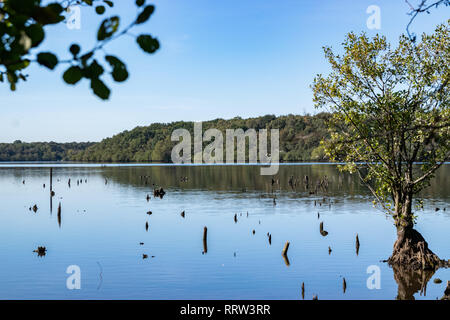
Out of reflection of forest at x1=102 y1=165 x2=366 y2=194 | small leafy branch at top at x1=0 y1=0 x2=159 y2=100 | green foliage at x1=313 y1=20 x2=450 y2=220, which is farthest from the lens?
reflection of forest at x1=102 y1=165 x2=366 y2=194

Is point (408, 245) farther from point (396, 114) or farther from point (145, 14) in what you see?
point (145, 14)

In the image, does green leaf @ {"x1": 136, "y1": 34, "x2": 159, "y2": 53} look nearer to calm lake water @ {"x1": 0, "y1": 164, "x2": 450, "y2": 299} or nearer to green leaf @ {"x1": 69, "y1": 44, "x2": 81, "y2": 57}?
green leaf @ {"x1": 69, "y1": 44, "x2": 81, "y2": 57}

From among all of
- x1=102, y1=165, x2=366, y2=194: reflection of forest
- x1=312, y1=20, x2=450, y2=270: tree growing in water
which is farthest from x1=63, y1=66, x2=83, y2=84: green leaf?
x1=102, y1=165, x2=366, y2=194: reflection of forest

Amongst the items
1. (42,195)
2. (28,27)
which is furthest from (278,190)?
(28,27)

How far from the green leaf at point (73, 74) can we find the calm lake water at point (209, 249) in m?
28.9

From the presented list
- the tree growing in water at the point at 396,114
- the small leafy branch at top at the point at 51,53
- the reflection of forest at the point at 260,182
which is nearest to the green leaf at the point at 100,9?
the small leafy branch at top at the point at 51,53

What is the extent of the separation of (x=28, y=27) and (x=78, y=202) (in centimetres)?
8736

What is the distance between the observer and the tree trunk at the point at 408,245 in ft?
90.7

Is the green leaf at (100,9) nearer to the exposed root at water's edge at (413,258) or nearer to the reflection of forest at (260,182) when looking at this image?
the exposed root at water's edge at (413,258)

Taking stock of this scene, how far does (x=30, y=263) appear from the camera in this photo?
41469 millimetres

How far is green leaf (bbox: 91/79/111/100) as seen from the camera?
377cm

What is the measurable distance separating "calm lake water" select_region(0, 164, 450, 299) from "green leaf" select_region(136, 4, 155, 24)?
2917 centimetres

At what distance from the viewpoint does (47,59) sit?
366cm

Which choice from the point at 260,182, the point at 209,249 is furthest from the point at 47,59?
the point at 260,182
